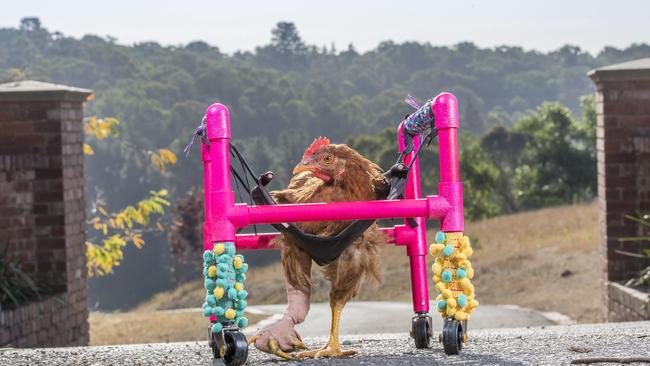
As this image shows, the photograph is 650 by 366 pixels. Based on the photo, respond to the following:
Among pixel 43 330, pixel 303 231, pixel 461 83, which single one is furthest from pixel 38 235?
pixel 461 83

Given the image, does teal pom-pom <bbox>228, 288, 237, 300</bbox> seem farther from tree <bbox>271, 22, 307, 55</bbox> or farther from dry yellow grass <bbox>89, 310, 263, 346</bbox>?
tree <bbox>271, 22, 307, 55</bbox>

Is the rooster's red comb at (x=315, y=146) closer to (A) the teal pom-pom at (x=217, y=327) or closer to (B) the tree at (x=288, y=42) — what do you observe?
(A) the teal pom-pom at (x=217, y=327)

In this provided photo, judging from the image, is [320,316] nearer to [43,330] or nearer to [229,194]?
[43,330]

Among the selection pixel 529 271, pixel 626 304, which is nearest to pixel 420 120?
pixel 626 304

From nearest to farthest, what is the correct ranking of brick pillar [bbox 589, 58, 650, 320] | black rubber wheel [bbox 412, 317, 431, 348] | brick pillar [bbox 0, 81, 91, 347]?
black rubber wheel [bbox 412, 317, 431, 348] < brick pillar [bbox 0, 81, 91, 347] < brick pillar [bbox 589, 58, 650, 320]

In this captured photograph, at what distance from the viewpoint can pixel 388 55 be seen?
112m

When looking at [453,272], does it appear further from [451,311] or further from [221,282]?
[221,282]

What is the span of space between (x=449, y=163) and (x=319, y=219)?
0.63 m

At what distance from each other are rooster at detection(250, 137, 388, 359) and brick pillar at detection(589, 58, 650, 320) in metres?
5.64

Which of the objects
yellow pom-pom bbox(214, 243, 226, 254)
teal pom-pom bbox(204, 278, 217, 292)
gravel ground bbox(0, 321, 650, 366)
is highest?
yellow pom-pom bbox(214, 243, 226, 254)

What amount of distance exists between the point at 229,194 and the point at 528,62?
117610 mm

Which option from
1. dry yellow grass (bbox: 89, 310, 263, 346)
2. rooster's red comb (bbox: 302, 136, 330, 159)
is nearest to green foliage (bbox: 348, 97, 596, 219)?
dry yellow grass (bbox: 89, 310, 263, 346)

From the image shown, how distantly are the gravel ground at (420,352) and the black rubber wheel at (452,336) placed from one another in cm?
5

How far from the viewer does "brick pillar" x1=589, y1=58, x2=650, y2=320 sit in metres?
10.5
